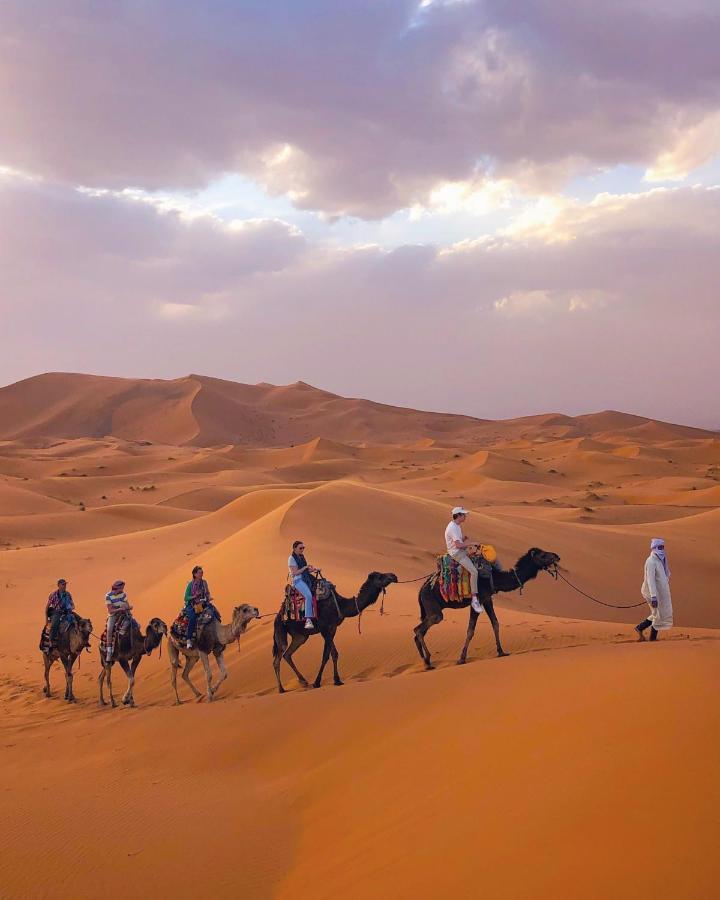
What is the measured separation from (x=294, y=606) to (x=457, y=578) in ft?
8.06

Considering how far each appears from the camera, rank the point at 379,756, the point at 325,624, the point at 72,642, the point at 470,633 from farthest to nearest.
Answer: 1. the point at 72,642
2. the point at 325,624
3. the point at 470,633
4. the point at 379,756

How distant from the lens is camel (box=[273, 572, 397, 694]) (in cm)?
1071

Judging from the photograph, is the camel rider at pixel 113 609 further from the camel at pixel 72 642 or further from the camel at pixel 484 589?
the camel at pixel 484 589

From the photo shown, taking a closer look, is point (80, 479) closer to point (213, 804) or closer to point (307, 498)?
point (307, 498)

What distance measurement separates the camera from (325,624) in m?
10.8

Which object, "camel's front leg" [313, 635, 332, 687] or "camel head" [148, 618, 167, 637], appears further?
"camel head" [148, 618, 167, 637]

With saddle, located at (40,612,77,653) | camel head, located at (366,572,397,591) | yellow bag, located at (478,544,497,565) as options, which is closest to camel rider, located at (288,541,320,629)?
camel head, located at (366,572,397,591)

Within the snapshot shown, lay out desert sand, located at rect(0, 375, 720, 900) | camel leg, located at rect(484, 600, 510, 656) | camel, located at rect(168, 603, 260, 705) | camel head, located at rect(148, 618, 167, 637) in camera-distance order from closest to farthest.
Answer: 1. desert sand, located at rect(0, 375, 720, 900)
2. camel leg, located at rect(484, 600, 510, 656)
3. camel, located at rect(168, 603, 260, 705)
4. camel head, located at rect(148, 618, 167, 637)

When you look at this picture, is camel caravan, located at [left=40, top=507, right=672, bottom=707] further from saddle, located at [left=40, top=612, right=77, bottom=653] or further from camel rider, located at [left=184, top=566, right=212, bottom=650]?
saddle, located at [left=40, top=612, right=77, bottom=653]

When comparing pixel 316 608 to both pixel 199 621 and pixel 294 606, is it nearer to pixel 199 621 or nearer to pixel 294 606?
pixel 294 606

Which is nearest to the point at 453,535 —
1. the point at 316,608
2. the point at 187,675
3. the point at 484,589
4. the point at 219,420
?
the point at 484,589

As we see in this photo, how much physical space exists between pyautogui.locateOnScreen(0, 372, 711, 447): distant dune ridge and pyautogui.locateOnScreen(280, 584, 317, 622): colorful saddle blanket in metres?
87.2

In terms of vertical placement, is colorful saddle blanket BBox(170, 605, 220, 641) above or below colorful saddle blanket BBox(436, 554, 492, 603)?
below

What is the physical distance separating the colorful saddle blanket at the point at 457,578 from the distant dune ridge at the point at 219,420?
87.8 m
